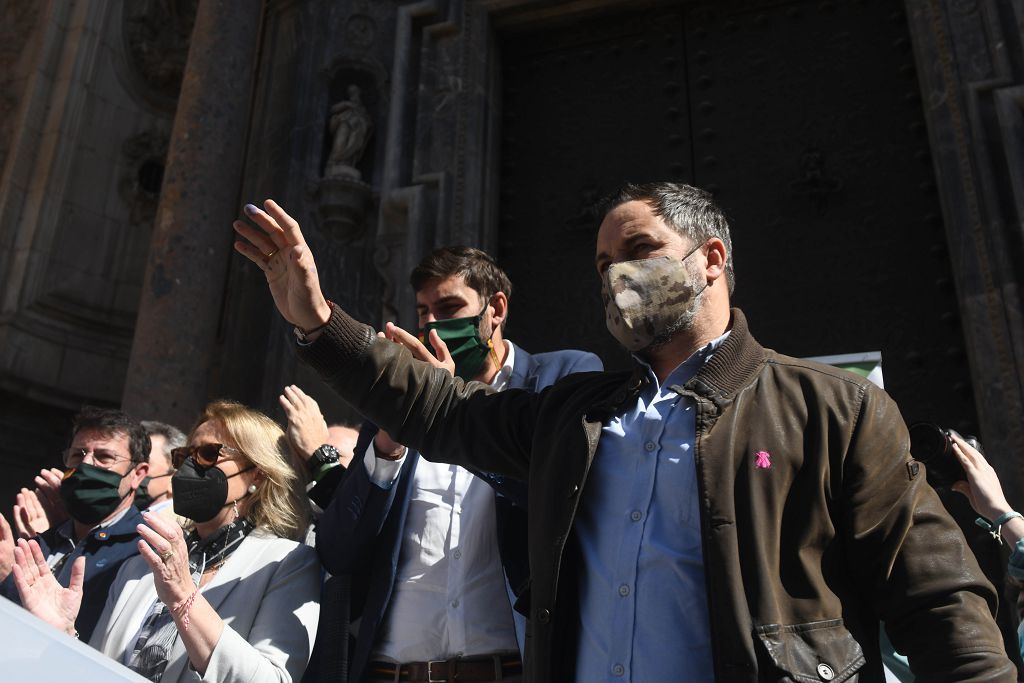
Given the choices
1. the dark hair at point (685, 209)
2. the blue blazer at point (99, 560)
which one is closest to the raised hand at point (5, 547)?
the blue blazer at point (99, 560)

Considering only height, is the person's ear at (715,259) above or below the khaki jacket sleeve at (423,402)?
above

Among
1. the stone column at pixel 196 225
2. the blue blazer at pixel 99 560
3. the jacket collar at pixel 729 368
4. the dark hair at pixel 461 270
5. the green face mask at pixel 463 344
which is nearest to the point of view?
the jacket collar at pixel 729 368

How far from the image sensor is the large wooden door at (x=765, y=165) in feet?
17.3

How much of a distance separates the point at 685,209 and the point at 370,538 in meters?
1.30

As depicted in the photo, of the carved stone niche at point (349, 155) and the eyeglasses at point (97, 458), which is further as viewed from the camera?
Result: the carved stone niche at point (349, 155)

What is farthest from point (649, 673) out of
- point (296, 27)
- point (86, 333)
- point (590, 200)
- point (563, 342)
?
point (86, 333)

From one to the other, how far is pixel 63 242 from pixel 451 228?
4.29 m

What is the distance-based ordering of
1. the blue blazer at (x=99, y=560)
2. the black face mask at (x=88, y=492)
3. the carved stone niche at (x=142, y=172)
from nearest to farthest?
the blue blazer at (x=99, y=560) < the black face mask at (x=88, y=492) < the carved stone niche at (x=142, y=172)

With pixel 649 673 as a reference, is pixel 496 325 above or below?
above

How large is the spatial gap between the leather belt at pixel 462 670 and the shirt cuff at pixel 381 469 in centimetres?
49

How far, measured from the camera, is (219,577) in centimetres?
293

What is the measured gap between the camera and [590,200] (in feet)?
20.1

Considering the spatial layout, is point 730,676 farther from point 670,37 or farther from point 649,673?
point 670,37

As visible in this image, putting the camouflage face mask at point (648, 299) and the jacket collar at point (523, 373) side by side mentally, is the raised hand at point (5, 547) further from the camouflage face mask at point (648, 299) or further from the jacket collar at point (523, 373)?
the camouflage face mask at point (648, 299)
